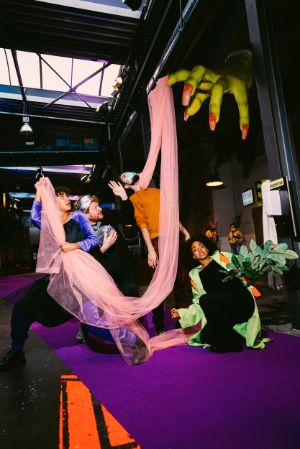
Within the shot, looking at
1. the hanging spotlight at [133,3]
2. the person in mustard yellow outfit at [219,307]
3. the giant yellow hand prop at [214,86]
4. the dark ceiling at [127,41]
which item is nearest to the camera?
the person in mustard yellow outfit at [219,307]

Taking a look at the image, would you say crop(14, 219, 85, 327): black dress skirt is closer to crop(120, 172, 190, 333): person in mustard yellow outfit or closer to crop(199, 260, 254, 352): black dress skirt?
crop(120, 172, 190, 333): person in mustard yellow outfit

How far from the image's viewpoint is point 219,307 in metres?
3.04

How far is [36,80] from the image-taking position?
899 cm

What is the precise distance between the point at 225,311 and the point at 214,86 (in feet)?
8.85

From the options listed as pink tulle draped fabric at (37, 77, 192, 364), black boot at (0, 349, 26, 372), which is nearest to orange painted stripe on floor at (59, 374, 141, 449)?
pink tulle draped fabric at (37, 77, 192, 364)

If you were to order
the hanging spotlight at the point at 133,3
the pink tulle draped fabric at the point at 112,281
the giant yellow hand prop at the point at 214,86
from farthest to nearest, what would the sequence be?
the hanging spotlight at the point at 133,3, the giant yellow hand prop at the point at 214,86, the pink tulle draped fabric at the point at 112,281

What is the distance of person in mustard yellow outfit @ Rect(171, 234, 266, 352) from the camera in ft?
9.75

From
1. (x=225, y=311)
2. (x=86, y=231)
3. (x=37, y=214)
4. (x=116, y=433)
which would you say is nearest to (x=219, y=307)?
(x=225, y=311)

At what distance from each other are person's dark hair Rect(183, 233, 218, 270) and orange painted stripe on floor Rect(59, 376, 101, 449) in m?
1.73

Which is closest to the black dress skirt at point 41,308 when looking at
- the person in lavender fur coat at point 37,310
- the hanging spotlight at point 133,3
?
the person in lavender fur coat at point 37,310

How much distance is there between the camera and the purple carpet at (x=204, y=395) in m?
1.58

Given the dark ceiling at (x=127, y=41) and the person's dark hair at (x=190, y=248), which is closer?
the person's dark hair at (x=190, y=248)

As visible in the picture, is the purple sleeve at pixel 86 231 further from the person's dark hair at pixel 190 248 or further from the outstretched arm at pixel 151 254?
the person's dark hair at pixel 190 248

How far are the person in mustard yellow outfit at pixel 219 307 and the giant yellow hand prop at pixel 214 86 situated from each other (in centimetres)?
160
